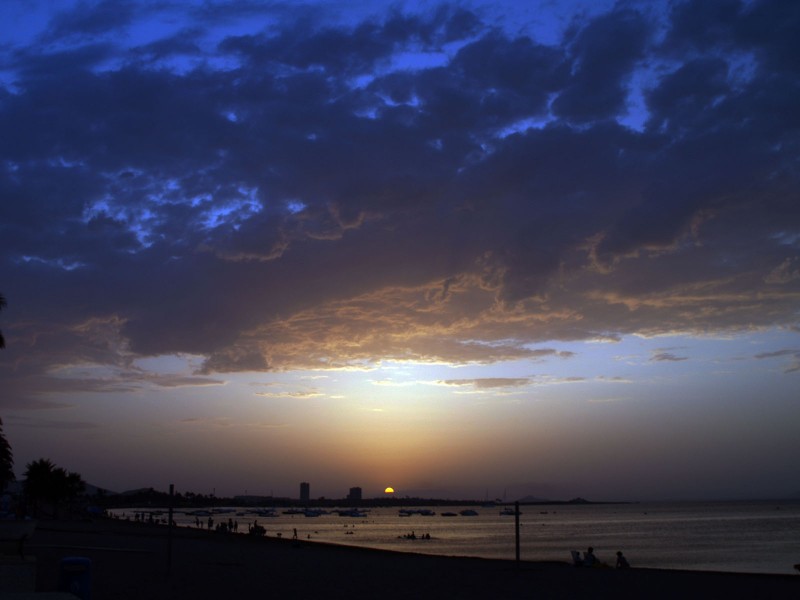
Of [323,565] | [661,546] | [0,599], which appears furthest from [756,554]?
[0,599]

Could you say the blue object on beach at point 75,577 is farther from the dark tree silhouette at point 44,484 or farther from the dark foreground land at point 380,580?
the dark tree silhouette at point 44,484

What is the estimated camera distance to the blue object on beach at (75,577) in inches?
374

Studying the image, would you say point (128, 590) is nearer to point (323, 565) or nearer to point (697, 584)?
point (323, 565)

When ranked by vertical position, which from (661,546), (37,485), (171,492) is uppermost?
(171,492)

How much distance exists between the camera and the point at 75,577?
9562 mm

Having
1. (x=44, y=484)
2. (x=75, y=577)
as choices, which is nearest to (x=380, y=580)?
(x=75, y=577)

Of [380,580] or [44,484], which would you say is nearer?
[380,580]

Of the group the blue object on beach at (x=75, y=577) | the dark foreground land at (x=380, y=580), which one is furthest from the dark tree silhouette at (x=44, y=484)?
the blue object on beach at (x=75, y=577)

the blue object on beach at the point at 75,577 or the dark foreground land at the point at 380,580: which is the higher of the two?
the blue object on beach at the point at 75,577

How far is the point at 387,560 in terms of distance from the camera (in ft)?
90.0

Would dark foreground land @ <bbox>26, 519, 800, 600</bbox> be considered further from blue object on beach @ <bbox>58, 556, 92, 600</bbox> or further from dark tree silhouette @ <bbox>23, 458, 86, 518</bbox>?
dark tree silhouette @ <bbox>23, 458, 86, 518</bbox>

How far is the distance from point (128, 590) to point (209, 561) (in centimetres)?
891

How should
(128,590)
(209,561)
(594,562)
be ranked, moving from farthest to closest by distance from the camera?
(594,562), (209,561), (128,590)

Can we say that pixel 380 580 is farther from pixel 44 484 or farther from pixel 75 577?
pixel 44 484
